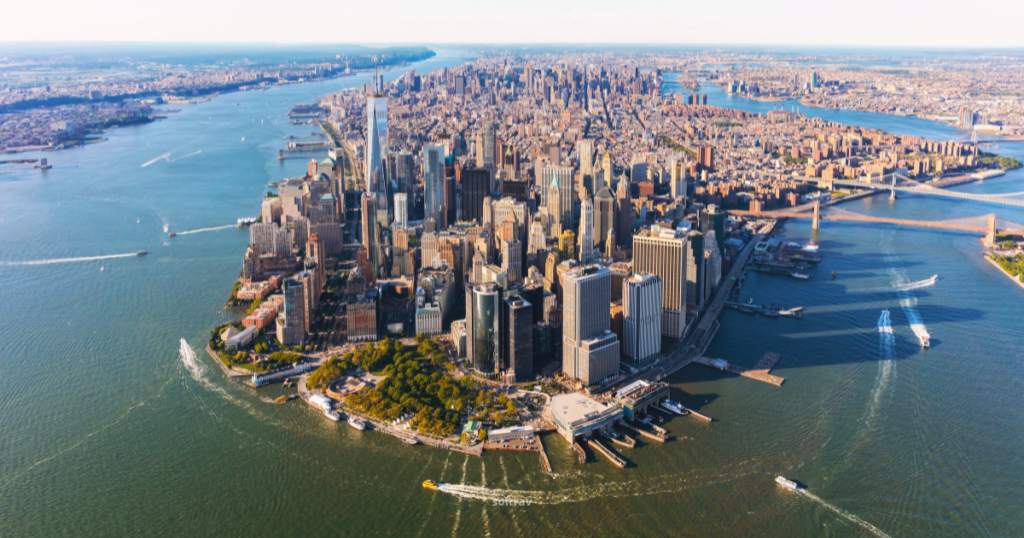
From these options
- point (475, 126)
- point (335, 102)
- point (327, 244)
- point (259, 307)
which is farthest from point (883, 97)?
point (259, 307)

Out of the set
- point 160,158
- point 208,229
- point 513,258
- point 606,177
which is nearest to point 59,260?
point 208,229

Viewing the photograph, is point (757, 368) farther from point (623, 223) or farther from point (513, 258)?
point (623, 223)

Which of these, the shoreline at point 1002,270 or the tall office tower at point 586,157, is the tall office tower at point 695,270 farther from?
the tall office tower at point 586,157

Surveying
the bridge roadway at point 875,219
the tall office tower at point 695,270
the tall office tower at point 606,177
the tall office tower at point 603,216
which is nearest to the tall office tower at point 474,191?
the tall office tower at point 606,177

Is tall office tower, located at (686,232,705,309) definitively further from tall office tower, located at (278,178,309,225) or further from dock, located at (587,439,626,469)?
tall office tower, located at (278,178,309,225)

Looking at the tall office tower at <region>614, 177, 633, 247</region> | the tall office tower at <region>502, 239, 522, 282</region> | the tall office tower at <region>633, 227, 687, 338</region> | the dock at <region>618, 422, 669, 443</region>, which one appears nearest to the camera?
the dock at <region>618, 422, 669, 443</region>

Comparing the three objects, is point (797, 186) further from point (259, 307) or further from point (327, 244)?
point (259, 307)

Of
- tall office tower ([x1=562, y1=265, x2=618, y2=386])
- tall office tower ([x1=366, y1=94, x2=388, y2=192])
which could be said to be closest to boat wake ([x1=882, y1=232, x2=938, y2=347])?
tall office tower ([x1=562, y1=265, x2=618, y2=386])
